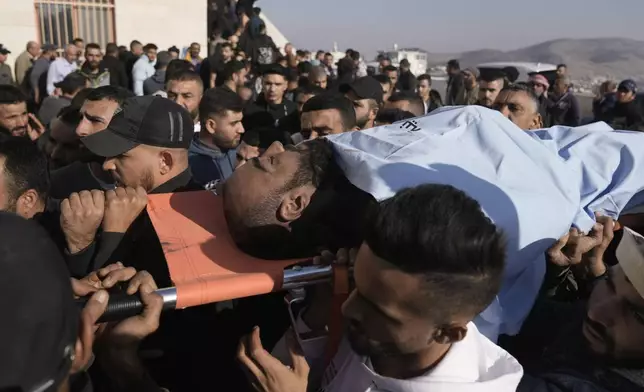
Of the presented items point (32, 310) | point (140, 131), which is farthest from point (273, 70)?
point (32, 310)

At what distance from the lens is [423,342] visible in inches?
47.6

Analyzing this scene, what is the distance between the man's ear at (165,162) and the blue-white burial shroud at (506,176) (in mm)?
1000

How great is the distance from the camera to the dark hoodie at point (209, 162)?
3795 mm

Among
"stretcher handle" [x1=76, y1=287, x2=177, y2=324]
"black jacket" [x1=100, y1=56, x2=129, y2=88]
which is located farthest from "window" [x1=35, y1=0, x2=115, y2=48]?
"stretcher handle" [x1=76, y1=287, x2=177, y2=324]

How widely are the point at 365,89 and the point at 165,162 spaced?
317 cm

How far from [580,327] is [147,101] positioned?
7.07 feet

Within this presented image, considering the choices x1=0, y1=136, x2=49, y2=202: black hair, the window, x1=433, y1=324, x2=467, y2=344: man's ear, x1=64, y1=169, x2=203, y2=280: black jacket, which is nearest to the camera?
x1=433, y1=324, x2=467, y2=344: man's ear

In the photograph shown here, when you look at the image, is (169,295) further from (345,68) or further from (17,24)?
(17,24)

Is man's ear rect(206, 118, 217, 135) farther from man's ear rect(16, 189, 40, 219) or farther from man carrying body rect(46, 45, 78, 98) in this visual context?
man carrying body rect(46, 45, 78, 98)

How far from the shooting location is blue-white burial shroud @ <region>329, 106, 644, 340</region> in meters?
1.53

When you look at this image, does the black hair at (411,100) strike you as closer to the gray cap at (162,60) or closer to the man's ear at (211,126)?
the man's ear at (211,126)

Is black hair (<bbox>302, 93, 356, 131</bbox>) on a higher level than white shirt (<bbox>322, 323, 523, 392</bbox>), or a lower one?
lower

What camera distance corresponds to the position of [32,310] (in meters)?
0.81

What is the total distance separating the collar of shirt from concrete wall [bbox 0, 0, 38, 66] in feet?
39.3
